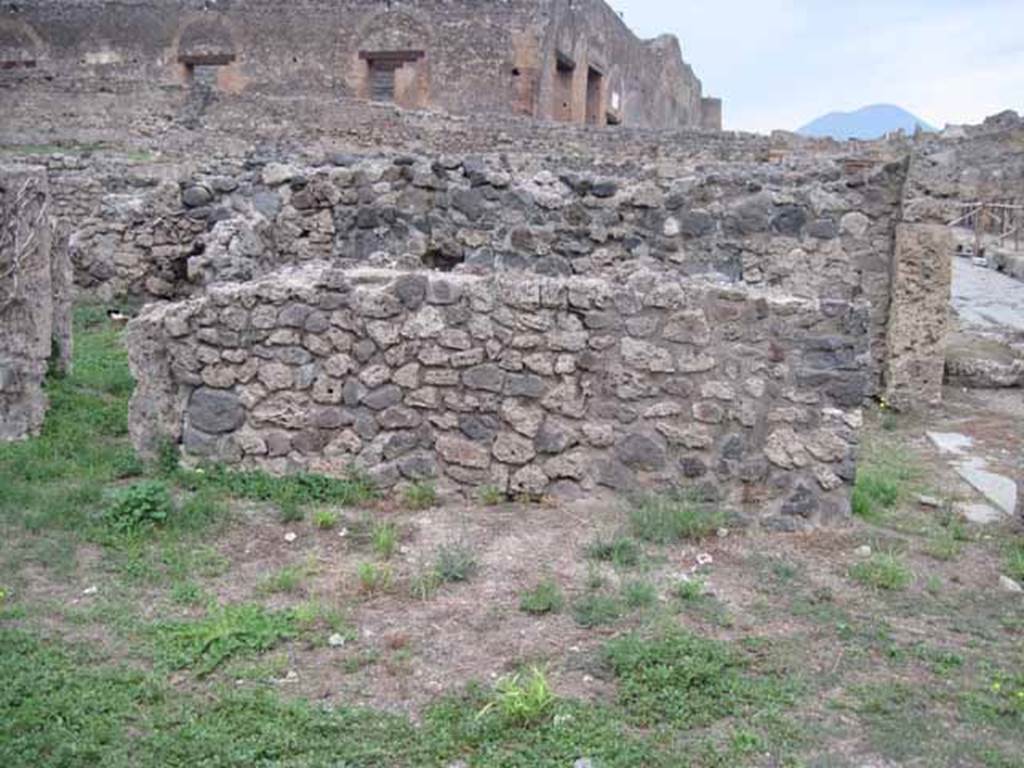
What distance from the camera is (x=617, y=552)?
180 inches

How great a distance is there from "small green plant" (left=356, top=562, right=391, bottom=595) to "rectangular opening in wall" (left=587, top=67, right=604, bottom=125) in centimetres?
2540

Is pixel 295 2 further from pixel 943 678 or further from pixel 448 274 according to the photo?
pixel 943 678

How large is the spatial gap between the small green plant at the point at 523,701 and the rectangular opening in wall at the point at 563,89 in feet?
75.9

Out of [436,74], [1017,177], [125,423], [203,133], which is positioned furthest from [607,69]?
[125,423]

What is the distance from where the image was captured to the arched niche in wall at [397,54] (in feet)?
80.0

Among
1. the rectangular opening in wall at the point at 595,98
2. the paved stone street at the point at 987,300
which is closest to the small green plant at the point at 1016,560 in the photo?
the paved stone street at the point at 987,300

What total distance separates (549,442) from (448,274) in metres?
1.00

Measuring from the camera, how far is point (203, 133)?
19812 mm

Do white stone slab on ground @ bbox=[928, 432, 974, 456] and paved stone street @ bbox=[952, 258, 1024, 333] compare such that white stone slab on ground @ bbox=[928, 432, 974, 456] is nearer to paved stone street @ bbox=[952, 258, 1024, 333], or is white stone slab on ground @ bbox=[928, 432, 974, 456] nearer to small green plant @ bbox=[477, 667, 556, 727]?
paved stone street @ bbox=[952, 258, 1024, 333]

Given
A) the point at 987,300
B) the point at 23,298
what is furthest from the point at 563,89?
the point at 23,298

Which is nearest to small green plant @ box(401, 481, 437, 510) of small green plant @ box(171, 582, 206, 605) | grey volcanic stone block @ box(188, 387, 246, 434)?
grey volcanic stone block @ box(188, 387, 246, 434)

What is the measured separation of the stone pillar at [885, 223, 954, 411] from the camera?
322 inches

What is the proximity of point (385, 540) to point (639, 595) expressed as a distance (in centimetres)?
116

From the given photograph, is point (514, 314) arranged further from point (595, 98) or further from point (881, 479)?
point (595, 98)
